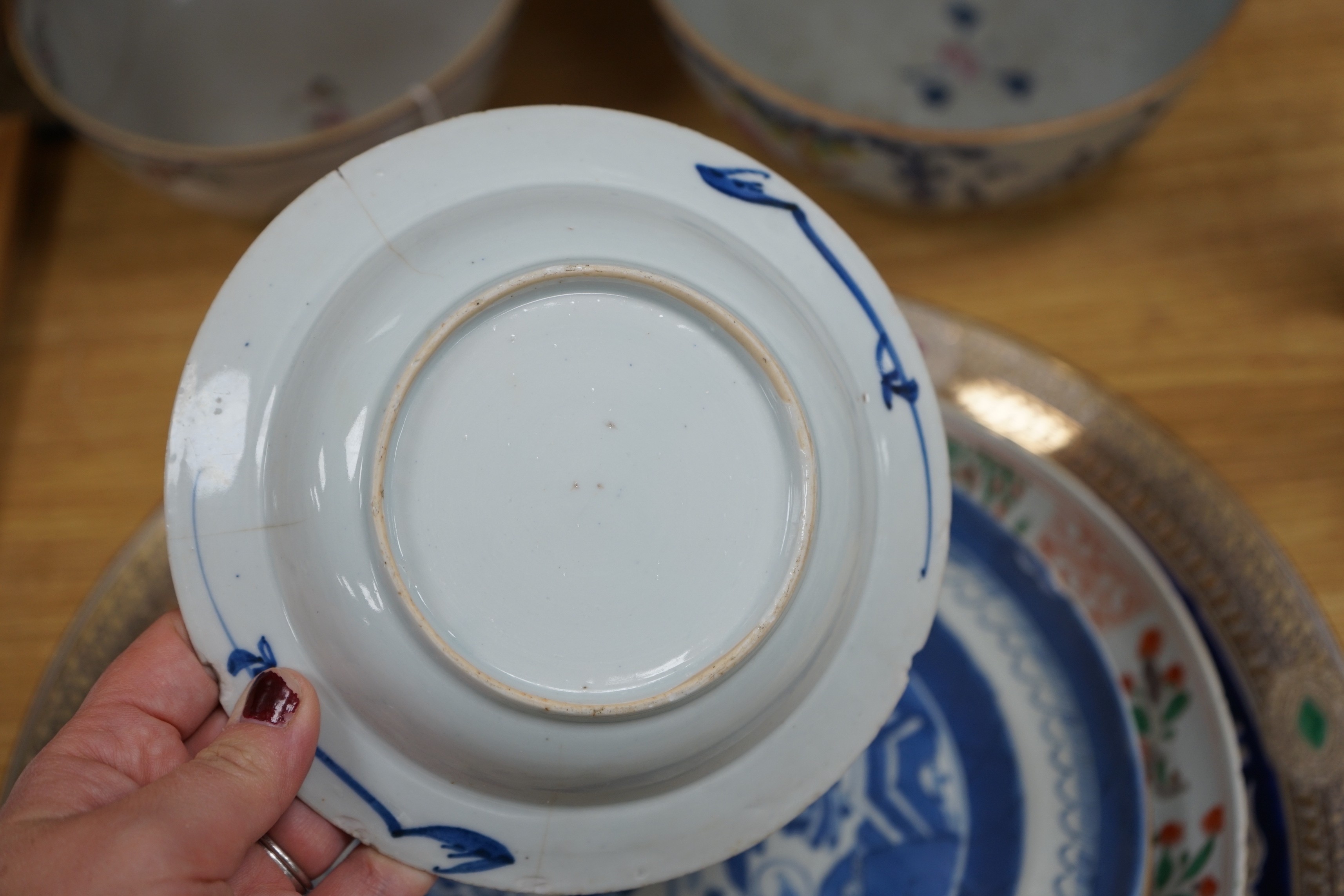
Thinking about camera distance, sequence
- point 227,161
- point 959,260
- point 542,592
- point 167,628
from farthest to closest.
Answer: point 959,260 < point 227,161 < point 167,628 < point 542,592

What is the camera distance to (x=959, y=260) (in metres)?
0.76

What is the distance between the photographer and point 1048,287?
0.75 meters

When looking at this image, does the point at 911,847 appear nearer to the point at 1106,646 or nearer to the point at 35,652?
the point at 1106,646

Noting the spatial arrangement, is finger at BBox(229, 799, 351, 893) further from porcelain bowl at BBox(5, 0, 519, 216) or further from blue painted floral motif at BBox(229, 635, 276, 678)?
porcelain bowl at BBox(5, 0, 519, 216)

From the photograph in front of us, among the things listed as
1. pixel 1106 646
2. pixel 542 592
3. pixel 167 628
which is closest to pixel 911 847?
pixel 1106 646

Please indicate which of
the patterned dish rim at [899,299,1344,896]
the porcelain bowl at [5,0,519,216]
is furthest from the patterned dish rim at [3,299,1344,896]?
the porcelain bowl at [5,0,519,216]

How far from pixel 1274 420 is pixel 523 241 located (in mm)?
583

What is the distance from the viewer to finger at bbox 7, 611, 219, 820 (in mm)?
449

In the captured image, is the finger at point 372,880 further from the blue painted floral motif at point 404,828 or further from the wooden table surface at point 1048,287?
the wooden table surface at point 1048,287

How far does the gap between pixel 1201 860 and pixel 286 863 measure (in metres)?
0.46

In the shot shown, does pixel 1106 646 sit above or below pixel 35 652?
above

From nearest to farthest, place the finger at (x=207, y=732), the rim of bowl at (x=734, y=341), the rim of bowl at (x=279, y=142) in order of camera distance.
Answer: the rim of bowl at (x=734, y=341) → the finger at (x=207, y=732) → the rim of bowl at (x=279, y=142)

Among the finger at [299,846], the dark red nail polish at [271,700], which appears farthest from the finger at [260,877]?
the dark red nail polish at [271,700]

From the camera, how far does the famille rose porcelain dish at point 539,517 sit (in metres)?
0.39
